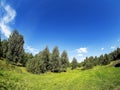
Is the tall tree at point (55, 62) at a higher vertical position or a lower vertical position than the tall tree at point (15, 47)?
lower

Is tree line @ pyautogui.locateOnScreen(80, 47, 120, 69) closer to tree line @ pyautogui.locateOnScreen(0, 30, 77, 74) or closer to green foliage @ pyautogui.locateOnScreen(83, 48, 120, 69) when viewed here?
green foliage @ pyautogui.locateOnScreen(83, 48, 120, 69)

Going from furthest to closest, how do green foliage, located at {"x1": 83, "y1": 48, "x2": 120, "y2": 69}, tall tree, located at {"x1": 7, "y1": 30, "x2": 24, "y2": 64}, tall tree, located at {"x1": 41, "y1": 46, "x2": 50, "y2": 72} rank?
1. green foliage, located at {"x1": 83, "y1": 48, "x2": 120, "y2": 69}
2. tall tree, located at {"x1": 41, "y1": 46, "x2": 50, "y2": 72}
3. tall tree, located at {"x1": 7, "y1": 30, "x2": 24, "y2": 64}

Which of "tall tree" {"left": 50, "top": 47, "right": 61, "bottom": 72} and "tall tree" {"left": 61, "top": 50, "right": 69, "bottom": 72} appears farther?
"tall tree" {"left": 61, "top": 50, "right": 69, "bottom": 72}

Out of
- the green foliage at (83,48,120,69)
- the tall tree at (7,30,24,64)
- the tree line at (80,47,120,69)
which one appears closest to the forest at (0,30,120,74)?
the tall tree at (7,30,24,64)

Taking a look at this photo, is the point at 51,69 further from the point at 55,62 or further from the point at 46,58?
the point at 46,58

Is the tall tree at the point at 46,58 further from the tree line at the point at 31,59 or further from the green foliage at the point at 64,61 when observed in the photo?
the green foliage at the point at 64,61

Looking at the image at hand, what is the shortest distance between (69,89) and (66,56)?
80219mm

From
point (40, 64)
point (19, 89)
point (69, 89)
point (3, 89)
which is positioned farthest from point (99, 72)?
point (40, 64)

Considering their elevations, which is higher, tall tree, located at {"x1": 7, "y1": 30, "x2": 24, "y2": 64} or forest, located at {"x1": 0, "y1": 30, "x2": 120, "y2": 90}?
tall tree, located at {"x1": 7, "y1": 30, "x2": 24, "y2": 64}

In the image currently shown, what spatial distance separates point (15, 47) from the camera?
68812 mm

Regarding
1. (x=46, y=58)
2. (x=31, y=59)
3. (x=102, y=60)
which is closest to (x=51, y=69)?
(x=46, y=58)

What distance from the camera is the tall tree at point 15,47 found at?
68.0m

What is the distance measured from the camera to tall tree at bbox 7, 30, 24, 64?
68.0 m

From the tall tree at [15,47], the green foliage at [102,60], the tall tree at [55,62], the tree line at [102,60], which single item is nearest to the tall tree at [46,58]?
the tall tree at [55,62]
